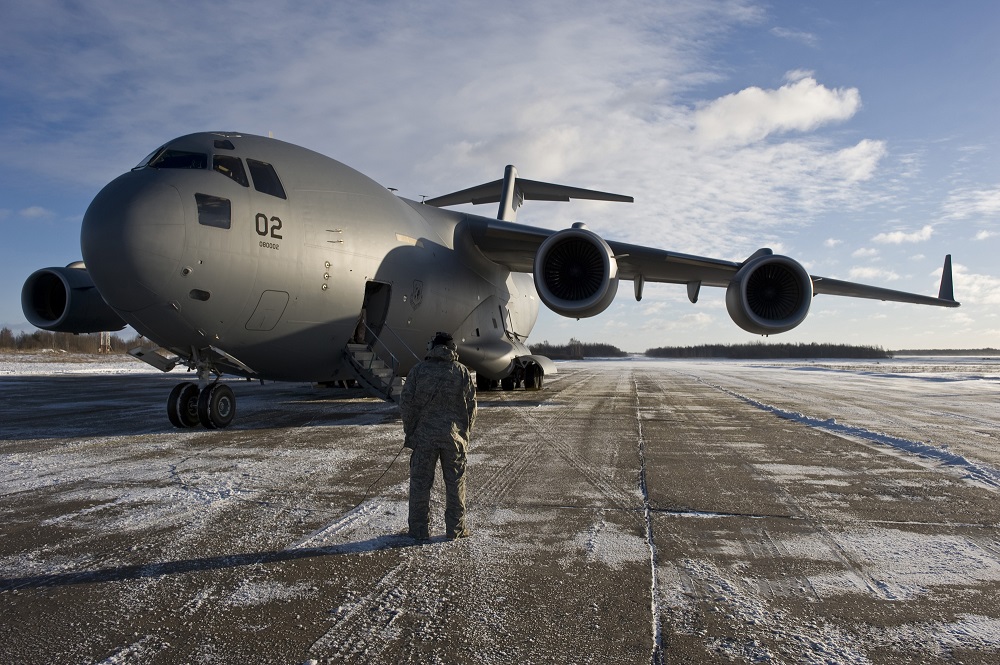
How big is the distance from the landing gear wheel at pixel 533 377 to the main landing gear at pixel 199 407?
30.2 ft

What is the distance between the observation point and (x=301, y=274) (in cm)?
829

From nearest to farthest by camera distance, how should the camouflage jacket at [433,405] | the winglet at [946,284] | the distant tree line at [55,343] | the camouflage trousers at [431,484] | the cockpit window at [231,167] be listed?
1. the camouflage trousers at [431,484]
2. the camouflage jacket at [433,405]
3. the cockpit window at [231,167]
4. the winglet at [946,284]
5. the distant tree line at [55,343]

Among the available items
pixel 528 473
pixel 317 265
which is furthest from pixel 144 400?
pixel 528 473

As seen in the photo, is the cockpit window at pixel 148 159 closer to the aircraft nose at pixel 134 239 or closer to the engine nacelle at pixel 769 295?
the aircraft nose at pixel 134 239

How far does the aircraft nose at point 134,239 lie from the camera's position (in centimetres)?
684

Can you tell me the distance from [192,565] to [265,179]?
6.08 metres

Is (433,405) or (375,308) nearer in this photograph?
(433,405)

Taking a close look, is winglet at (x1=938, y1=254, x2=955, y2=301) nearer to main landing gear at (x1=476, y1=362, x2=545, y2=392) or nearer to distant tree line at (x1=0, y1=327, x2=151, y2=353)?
main landing gear at (x1=476, y1=362, x2=545, y2=392)

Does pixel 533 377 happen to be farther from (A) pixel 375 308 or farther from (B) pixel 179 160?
(B) pixel 179 160

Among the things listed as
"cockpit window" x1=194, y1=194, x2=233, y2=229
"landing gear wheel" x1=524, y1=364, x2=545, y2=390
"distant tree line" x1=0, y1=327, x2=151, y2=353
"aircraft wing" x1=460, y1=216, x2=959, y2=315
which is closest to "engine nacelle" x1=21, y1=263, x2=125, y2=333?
"cockpit window" x1=194, y1=194, x2=233, y2=229

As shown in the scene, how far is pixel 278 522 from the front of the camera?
4.12 meters

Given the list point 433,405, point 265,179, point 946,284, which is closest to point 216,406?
point 265,179

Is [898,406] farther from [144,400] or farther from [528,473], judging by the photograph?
[144,400]

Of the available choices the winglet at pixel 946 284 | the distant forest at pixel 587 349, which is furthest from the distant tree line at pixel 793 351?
the winglet at pixel 946 284
